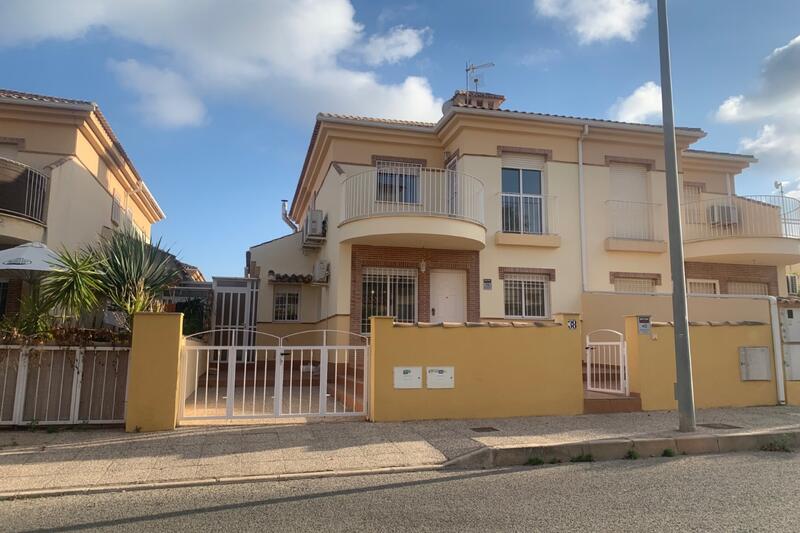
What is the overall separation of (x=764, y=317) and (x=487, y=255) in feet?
20.3

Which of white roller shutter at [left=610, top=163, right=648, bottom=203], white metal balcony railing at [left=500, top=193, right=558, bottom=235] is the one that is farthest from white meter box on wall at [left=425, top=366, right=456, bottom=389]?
white roller shutter at [left=610, top=163, right=648, bottom=203]

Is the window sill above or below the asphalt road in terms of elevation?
above

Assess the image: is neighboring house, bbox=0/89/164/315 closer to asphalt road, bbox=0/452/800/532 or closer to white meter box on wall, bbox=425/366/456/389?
white meter box on wall, bbox=425/366/456/389

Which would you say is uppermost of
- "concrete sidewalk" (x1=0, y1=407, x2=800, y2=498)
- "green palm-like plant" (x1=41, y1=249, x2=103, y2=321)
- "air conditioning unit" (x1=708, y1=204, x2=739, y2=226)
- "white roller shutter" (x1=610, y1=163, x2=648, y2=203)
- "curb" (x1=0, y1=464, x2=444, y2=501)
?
"white roller shutter" (x1=610, y1=163, x2=648, y2=203)

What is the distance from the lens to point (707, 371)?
10648 mm

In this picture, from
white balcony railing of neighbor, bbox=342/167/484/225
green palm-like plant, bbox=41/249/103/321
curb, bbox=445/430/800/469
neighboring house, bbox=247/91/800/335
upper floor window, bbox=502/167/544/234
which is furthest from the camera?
upper floor window, bbox=502/167/544/234

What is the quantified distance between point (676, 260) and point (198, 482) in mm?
7096

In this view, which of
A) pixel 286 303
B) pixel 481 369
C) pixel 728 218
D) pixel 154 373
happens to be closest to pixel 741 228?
pixel 728 218

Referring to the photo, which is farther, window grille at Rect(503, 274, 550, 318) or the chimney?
the chimney

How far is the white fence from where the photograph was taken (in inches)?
316

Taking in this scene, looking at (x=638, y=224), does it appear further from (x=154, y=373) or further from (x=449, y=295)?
(x=154, y=373)

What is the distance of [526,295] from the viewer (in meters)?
14.7

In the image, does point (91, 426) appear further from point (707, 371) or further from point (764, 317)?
point (764, 317)

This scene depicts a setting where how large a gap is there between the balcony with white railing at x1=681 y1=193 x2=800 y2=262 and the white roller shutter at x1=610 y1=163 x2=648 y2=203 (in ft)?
5.86
